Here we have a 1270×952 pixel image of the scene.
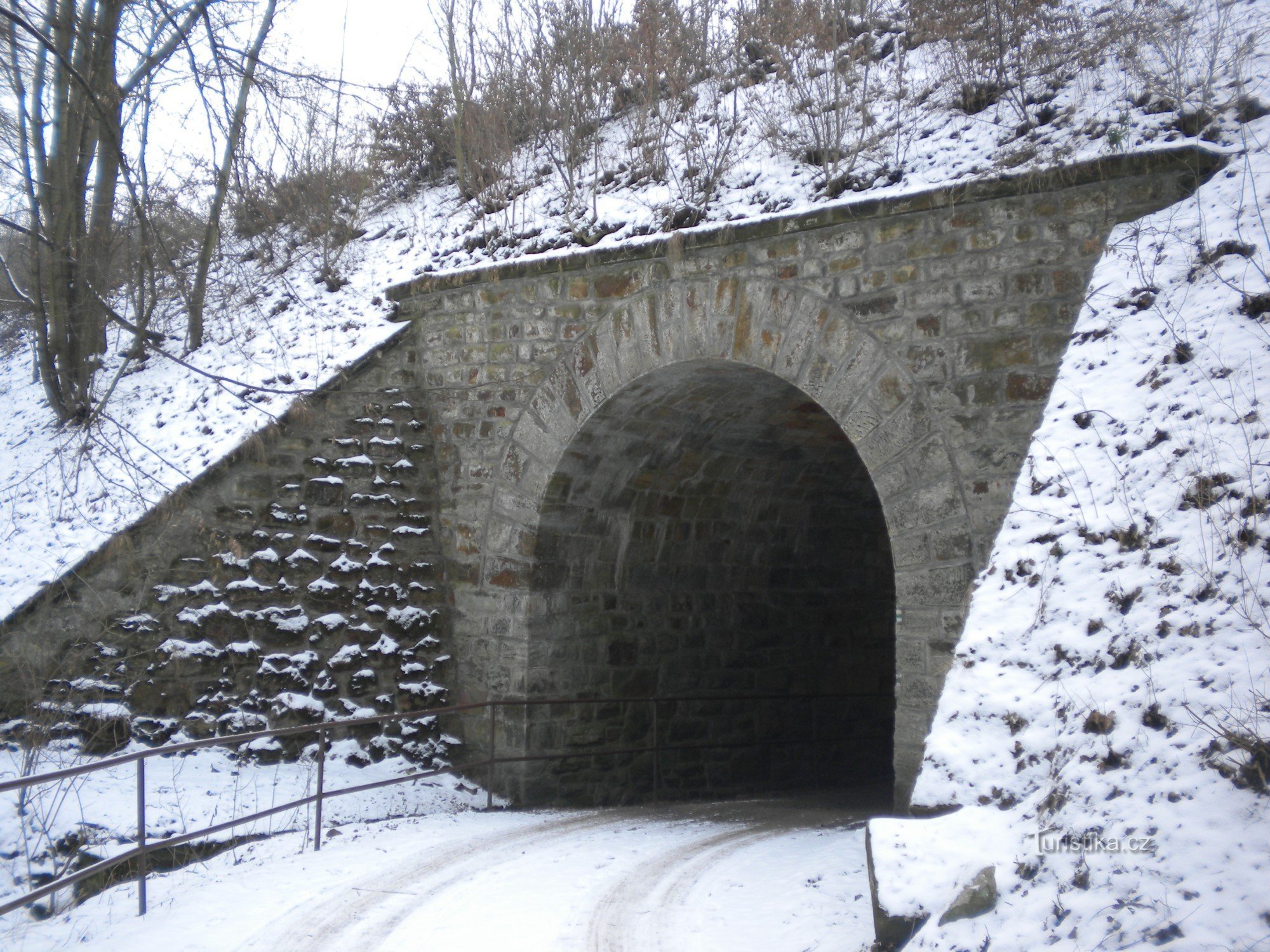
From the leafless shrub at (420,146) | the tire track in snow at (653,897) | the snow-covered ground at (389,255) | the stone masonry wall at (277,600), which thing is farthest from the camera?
the leafless shrub at (420,146)

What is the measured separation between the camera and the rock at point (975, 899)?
2932 millimetres

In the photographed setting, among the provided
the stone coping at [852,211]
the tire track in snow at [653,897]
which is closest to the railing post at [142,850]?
the tire track in snow at [653,897]

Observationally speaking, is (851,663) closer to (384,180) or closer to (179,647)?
(179,647)

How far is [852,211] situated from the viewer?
5.84 metres

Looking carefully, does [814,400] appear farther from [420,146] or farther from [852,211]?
[420,146]

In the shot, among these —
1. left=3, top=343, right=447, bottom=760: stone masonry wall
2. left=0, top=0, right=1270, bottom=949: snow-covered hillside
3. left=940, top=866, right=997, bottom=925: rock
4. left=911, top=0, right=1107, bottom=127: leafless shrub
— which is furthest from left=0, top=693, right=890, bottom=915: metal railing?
left=911, top=0, right=1107, bottom=127: leafless shrub

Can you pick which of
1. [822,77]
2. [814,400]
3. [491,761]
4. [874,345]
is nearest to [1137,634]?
[874,345]

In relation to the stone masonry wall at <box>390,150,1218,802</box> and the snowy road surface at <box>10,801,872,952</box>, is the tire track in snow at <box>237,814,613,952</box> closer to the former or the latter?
the snowy road surface at <box>10,801,872,952</box>

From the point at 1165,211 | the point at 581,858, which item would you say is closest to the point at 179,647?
the point at 581,858

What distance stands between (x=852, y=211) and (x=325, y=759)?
5.03 meters

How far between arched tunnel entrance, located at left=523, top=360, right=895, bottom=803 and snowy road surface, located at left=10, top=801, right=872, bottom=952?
1.85 metres

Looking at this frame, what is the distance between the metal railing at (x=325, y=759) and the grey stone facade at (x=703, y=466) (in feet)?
0.46

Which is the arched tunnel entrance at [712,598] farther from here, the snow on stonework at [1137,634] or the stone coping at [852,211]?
the snow on stonework at [1137,634]

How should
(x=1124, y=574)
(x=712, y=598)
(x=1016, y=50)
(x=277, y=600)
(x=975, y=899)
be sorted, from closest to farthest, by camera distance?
(x=975, y=899), (x=1124, y=574), (x=1016, y=50), (x=277, y=600), (x=712, y=598)
